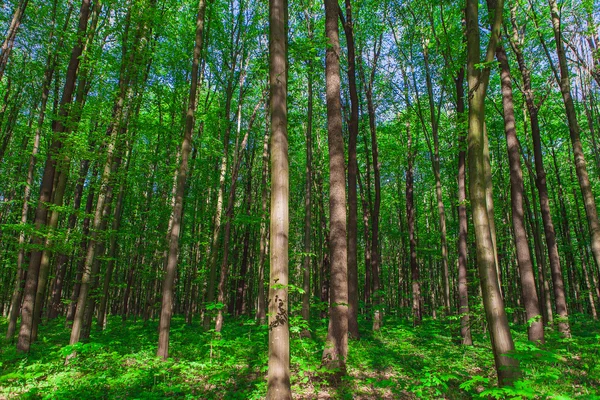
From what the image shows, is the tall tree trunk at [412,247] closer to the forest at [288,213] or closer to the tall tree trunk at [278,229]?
the forest at [288,213]

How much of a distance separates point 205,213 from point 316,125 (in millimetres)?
9204

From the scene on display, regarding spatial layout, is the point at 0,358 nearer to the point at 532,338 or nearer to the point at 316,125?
the point at 532,338

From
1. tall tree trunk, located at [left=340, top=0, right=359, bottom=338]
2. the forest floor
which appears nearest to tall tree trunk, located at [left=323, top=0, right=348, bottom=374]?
the forest floor

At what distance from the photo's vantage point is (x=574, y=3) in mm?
13500

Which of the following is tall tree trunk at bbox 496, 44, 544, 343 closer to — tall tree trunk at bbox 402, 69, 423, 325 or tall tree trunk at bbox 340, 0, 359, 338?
tall tree trunk at bbox 340, 0, 359, 338

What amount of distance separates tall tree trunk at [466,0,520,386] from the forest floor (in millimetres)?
295

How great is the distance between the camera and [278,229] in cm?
476

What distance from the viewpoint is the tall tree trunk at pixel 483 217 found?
4.66 meters

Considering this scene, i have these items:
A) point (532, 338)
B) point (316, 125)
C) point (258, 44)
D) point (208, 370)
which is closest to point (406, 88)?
point (316, 125)

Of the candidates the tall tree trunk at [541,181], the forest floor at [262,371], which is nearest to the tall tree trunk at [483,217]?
the forest floor at [262,371]

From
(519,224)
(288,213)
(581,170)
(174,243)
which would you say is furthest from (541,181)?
(174,243)

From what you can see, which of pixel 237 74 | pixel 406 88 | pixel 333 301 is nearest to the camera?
pixel 333 301

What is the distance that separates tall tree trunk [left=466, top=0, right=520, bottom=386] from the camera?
466cm

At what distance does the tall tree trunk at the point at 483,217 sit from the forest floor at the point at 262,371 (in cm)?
29
